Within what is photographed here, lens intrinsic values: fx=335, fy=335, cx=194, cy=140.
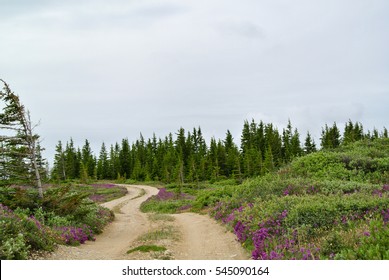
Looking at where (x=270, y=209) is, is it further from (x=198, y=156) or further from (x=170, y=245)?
(x=198, y=156)

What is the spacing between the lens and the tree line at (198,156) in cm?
7838

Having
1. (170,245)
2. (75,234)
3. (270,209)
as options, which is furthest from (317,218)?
(75,234)

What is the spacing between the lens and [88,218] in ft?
62.5

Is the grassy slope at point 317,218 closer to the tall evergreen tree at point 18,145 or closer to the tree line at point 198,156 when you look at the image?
the tall evergreen tree at point 18,145

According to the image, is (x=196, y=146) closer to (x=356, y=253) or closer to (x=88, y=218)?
(x=88, y=218)

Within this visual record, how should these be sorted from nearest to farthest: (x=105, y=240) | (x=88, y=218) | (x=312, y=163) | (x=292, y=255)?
(x=292, y=255), (x=105, y=240), (x=88, y=218), (x=312, y=163)

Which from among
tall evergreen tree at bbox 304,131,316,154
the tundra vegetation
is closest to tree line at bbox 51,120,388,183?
tall evergreen tree at bbox 304,131,316,154

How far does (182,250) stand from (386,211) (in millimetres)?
7596

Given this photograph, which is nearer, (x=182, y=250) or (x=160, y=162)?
(x=182, y=250)

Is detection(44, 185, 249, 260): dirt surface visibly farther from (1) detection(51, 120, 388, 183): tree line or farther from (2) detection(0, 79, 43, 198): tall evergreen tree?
(1) detection(51, 120, 388, 183): tree line

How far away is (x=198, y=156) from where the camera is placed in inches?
3543

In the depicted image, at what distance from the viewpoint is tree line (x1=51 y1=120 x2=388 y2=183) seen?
78375 millimetres
